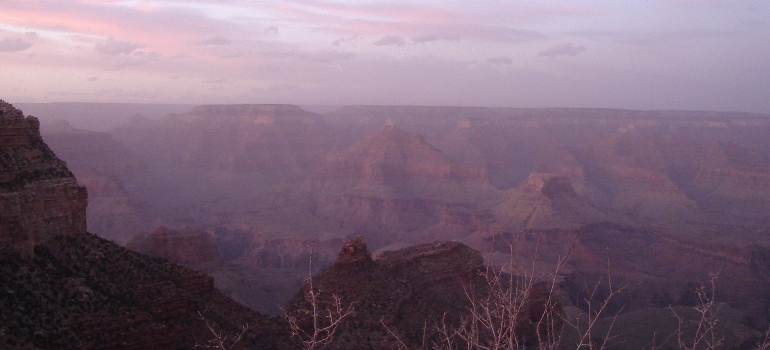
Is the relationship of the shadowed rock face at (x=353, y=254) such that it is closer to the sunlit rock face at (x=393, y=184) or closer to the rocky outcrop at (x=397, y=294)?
the rocky outcrop at (x=397, y=294)

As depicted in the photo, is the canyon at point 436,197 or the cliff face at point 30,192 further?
the canyon at point 436,197

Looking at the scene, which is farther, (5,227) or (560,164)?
(560,164)

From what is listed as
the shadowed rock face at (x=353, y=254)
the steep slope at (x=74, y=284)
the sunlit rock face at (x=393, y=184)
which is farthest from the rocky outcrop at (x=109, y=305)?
the sunlit rock face at (x=393, y=184)

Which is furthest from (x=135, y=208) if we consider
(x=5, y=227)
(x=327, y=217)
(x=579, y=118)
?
(x=579, y=118)

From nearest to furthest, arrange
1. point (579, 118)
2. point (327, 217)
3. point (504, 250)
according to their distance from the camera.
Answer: point (504, 250) < point (327, 217) < point (579, 118)

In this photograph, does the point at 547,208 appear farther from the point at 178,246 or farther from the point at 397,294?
the point at 397,294

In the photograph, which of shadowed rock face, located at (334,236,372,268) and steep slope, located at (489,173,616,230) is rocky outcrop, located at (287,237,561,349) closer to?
shadowed rock face, located at (334,236,372,268)

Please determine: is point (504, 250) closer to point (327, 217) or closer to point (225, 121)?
point (327, 217)

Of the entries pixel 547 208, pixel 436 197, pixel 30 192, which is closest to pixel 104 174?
pixel 436 197
